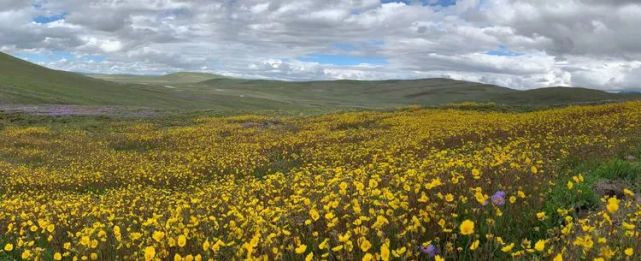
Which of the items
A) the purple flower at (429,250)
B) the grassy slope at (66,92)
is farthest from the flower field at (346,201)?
the grassy slope at (66,92)

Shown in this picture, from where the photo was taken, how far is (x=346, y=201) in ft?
21.7

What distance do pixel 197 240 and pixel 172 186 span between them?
875cm

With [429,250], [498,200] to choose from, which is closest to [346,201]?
[498,200]

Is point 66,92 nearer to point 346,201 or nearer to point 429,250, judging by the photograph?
point 346,201

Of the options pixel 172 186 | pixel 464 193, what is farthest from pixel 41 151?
pixel 464 193

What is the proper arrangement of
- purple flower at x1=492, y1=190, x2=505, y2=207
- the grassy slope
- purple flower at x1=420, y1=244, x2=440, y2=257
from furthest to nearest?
the grassy slope < purple flower at x1=492, y1=190, x2=505, y2=207 < purple flower at x1=420, y1=244, x2=440, y2=257

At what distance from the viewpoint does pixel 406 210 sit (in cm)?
574

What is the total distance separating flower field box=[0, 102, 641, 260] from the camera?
4.75m

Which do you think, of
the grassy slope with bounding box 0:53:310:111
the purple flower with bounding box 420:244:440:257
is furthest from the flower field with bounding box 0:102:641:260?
the grassy slope with bounding box 0:53:310:111

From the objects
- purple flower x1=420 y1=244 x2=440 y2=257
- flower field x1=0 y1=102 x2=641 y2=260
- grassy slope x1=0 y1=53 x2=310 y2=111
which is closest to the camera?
purple flower x1=420 y1=244 x2=440 y2=257

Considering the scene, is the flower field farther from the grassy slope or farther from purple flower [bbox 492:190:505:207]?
the grassy slope

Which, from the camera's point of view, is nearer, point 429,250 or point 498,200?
point 429,250

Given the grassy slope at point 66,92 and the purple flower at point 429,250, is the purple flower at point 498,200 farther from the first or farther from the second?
the grassy slope at point 66,92

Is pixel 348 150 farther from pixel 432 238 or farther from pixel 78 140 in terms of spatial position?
pixel 78 140
